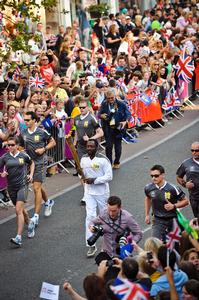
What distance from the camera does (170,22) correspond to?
3934 cm

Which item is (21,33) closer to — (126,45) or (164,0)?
(126,45)

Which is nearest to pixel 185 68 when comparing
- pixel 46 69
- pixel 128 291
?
pixel 46 69

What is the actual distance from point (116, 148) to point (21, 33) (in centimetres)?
386

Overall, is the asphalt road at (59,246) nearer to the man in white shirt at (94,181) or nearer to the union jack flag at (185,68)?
the man in white shirt at (94,181)

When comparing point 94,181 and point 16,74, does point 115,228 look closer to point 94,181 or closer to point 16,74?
point 94,181

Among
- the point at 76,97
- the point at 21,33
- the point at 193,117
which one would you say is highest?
the point at 21,33

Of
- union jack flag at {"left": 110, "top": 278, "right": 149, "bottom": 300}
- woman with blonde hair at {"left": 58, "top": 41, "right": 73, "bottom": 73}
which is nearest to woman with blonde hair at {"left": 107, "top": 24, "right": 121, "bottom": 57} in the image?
woman with blonde hair at {"left": 58, "top": 41, "right": 73, "bottom": 73}

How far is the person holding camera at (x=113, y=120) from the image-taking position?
21.2m

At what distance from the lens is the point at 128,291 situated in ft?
33.8

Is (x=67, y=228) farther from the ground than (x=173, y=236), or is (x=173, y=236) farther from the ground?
(x=173, y=236)

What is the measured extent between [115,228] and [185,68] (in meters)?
16.1

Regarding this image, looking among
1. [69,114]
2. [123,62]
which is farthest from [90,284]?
[123,62]

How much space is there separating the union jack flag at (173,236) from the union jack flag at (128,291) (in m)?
0.72

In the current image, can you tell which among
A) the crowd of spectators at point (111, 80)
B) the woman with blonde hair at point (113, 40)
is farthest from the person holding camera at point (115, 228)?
the woman with blonde hair at point (113, 40)
